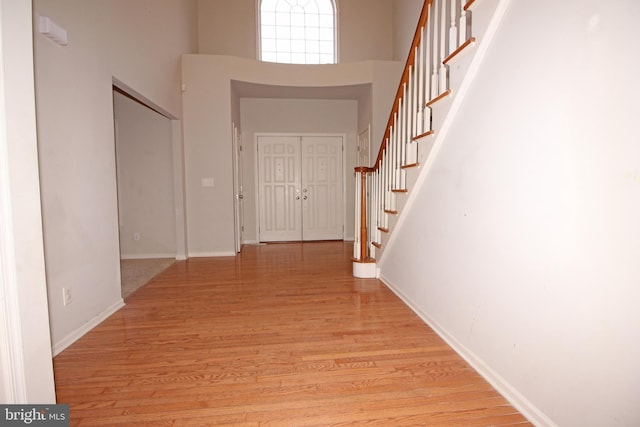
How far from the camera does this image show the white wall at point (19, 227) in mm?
1046

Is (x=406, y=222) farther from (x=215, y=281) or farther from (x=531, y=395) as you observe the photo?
(x=215, y=281)

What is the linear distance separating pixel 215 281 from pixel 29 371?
8.34ft

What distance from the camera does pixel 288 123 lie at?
20.0 ft

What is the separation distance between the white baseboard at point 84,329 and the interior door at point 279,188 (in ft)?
11.3

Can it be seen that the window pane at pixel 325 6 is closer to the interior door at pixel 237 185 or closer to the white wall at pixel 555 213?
the interior door at pixel 237 185

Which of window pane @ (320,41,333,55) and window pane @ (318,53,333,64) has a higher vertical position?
window pane @ (320,41,333,55)

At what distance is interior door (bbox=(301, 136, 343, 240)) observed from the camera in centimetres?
622

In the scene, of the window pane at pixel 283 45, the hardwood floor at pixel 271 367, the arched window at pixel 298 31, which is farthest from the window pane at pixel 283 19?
the hardwood floor at pixel 271 367

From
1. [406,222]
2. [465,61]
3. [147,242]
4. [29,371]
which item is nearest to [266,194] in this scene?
[147,242]

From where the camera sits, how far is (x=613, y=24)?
1.05 metres

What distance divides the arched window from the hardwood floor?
448 cm

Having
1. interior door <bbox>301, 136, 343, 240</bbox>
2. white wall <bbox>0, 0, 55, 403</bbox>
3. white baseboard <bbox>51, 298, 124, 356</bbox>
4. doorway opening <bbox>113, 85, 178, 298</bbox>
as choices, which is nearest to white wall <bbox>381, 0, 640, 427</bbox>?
white wall <bbox>0, 0, 55, 403</bbox>

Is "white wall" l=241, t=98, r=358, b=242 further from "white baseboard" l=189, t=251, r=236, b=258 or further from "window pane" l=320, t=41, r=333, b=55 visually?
"white baseboard" l=189, t=251, r=236, b=258

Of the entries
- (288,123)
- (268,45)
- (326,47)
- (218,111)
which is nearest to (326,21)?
(326,47)
